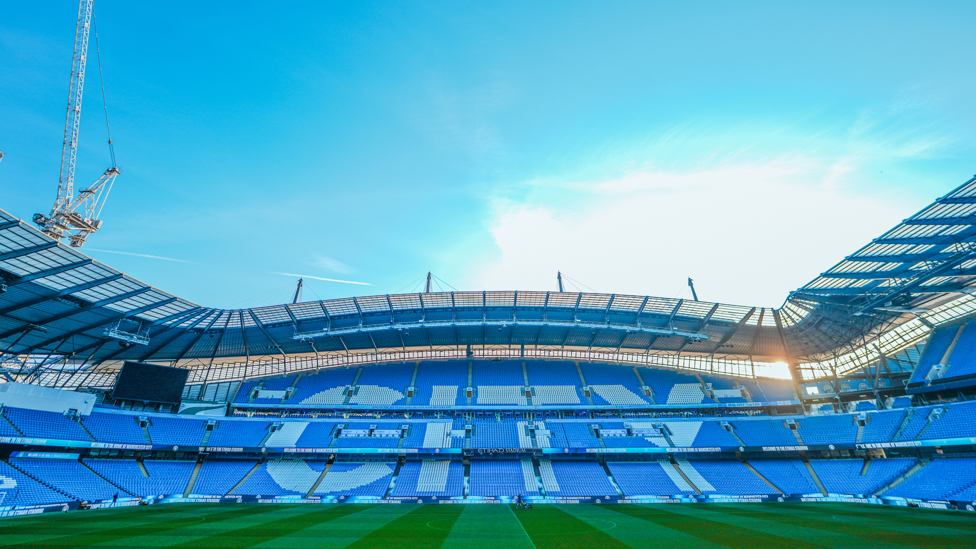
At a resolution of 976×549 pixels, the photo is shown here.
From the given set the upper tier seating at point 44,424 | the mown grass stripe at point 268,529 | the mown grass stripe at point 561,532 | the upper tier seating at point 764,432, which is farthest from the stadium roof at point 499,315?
the mown grass stripe at point 561,532

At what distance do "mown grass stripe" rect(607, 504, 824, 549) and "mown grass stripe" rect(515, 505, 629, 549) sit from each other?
4.78 meters

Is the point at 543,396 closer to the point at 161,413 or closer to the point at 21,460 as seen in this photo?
the point at 161,413

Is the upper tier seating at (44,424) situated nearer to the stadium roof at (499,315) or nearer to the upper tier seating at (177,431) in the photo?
the upper tier seating at (177,431)

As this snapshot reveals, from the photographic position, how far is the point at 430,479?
41156mm

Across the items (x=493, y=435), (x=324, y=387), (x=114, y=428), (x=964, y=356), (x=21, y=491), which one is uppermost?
(x=964, y=356)

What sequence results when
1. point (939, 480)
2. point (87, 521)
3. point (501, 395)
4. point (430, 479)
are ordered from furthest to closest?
point (501, 395) → point (430, 479) → point (939, 480) → point (87, 521)

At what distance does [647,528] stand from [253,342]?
4572 centimetres

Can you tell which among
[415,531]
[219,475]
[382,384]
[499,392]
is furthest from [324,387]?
[415,531]

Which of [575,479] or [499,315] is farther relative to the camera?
[499,315]

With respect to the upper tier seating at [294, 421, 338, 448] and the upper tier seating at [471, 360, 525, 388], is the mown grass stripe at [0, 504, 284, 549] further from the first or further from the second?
the upper tier seating at [471, 360, 525, 388]

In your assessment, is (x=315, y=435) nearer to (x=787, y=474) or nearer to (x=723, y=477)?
→ (x=723, y=477)

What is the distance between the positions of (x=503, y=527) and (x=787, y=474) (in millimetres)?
34308

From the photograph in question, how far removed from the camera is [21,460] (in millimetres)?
33875

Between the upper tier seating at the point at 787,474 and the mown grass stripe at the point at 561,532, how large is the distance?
24640 mm
